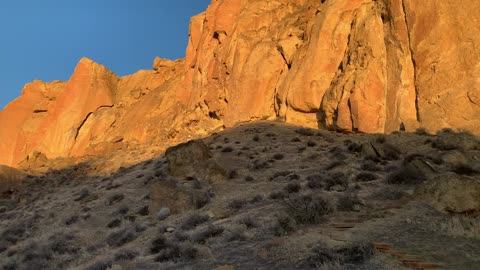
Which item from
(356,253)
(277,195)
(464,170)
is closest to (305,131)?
(464,170)

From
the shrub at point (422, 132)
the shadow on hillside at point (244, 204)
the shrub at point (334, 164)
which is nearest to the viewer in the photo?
the shadow on hillside at point (244, 204)

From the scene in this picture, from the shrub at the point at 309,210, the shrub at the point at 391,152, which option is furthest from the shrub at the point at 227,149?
the shrub at the point at 309,210

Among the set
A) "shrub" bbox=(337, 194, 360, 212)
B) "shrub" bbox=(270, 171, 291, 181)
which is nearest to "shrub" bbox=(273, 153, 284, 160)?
"shrub" bbox=(270, 171, 291, 181)

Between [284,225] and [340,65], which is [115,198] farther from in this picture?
[340,65]

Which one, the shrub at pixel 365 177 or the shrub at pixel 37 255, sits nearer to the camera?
the shrub at pixel 37 255

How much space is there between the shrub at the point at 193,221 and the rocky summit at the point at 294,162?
41 millimetres

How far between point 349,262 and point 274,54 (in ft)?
99.5

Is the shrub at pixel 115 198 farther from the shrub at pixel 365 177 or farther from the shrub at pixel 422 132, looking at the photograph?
the shrub at pixel 422 132

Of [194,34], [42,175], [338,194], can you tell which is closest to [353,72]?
[338,194]

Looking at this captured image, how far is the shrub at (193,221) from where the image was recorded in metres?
12.9

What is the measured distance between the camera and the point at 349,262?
23.6 feet

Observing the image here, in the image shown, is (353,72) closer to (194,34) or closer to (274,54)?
(274,54)

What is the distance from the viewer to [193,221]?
43.4 ft

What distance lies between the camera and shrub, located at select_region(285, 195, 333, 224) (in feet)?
34.4
